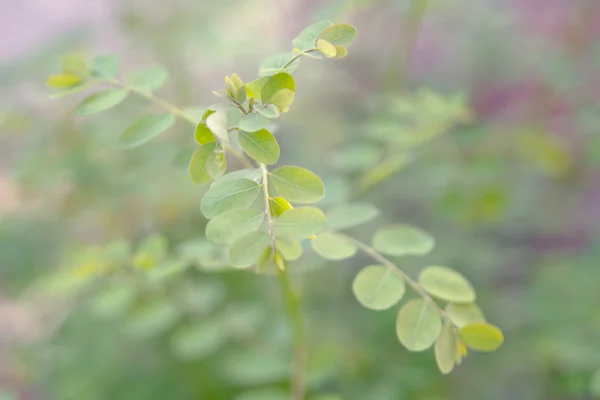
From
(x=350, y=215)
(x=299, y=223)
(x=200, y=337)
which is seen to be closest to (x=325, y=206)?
(x=350, y=215)

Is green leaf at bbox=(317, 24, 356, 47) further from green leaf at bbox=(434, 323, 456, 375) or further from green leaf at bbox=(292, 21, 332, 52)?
green leaf at bbox=(434, 323, 456, 375)

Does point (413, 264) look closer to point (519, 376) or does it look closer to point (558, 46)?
point (519, 376)

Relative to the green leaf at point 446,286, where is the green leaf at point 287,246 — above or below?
above

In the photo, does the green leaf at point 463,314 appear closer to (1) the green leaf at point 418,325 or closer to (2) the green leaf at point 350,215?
(1) the green leaf at point 418,325

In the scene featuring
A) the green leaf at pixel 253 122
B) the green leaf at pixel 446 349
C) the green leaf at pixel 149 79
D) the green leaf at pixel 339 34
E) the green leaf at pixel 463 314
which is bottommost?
the green leaf at pixel 446 349

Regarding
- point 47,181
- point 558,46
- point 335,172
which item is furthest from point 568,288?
point 47,181

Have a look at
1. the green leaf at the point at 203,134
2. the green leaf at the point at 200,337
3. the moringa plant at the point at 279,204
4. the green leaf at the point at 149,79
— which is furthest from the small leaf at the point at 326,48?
the green leaf at the point at 200,337
